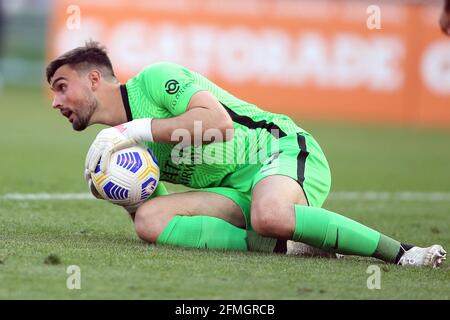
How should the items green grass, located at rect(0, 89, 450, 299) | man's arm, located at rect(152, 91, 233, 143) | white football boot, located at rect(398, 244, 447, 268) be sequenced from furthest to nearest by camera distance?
man's arm, located at rect(152, 91, 233, 143)
white football boot, located at rect(398, 244, 447, 268)
green grass, located at rect(0, 89, 450, 299)

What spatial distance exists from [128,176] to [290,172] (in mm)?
886

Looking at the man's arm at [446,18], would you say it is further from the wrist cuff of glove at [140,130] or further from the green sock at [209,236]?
the wrist cuff of glove at [140,130]

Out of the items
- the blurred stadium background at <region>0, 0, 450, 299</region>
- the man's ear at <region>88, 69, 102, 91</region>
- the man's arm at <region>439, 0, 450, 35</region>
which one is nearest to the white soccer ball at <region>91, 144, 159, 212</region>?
the man's ear at <region>88, 69, 102, 91</region>

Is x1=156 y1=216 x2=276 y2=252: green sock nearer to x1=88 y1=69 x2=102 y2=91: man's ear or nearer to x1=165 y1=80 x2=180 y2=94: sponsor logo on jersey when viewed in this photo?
x1=165 y1=80 x2=180 y2=94: sponsor logo on jersey

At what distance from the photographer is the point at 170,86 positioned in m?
5.54

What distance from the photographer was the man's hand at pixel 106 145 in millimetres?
5477

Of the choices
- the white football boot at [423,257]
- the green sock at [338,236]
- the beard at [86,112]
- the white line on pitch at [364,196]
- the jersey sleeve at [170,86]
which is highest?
the jersey sleeve at [170,86]

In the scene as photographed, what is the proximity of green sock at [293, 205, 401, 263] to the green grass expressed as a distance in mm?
84

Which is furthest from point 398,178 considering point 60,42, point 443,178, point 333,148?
point 60,42

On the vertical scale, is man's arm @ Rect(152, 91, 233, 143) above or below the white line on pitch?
above

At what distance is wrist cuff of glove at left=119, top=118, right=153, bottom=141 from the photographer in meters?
5.47

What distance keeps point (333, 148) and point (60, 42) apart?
675 cm

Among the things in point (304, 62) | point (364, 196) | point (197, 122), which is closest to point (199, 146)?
point (197, 122)

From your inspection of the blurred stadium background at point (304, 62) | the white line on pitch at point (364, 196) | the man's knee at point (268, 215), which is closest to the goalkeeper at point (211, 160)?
the man's knee at point (268, 215)
